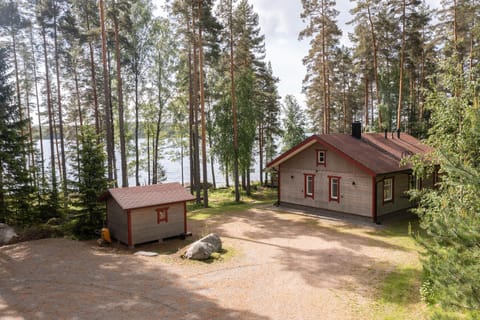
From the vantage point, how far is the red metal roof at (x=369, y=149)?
57.8ft

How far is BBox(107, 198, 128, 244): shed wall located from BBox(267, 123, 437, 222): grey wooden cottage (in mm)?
10375

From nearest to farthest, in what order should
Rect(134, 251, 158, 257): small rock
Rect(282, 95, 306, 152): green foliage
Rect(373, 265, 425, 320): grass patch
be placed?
Rect(373, 265, 425, 320): grass patch → Rect(134, 251, 158, 257): small rock → Rect(282, 95, 306, 152): green foliage

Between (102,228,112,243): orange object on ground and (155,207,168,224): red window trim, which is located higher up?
(155,207,168,224): red window trim

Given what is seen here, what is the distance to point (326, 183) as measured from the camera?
19484mm

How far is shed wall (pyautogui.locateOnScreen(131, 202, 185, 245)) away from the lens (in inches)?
576

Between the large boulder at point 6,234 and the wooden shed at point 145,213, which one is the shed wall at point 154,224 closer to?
the wooden shed at point 145,213

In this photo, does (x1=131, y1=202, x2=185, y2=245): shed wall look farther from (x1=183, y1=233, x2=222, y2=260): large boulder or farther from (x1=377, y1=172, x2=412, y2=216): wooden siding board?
(x1=377, y1=172, x2=412, y2=216): wooden siding board

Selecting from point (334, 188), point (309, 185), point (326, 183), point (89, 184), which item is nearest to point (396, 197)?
point (334, 188)

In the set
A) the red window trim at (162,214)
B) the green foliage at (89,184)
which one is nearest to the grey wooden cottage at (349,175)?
the red window trim at (162,214)

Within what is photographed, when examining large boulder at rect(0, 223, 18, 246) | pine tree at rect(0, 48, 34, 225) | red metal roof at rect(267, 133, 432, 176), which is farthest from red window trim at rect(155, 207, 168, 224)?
red metal roof at rect(267, 133, 432, 176)

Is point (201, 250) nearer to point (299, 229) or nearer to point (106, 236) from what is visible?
point (106, 236)

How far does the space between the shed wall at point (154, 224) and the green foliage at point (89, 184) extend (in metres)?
2.89

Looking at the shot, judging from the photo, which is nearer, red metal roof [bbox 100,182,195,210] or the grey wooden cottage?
red metal roof [bbox 100,182,195,210]

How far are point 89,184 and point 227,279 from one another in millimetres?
Answer: 9133
